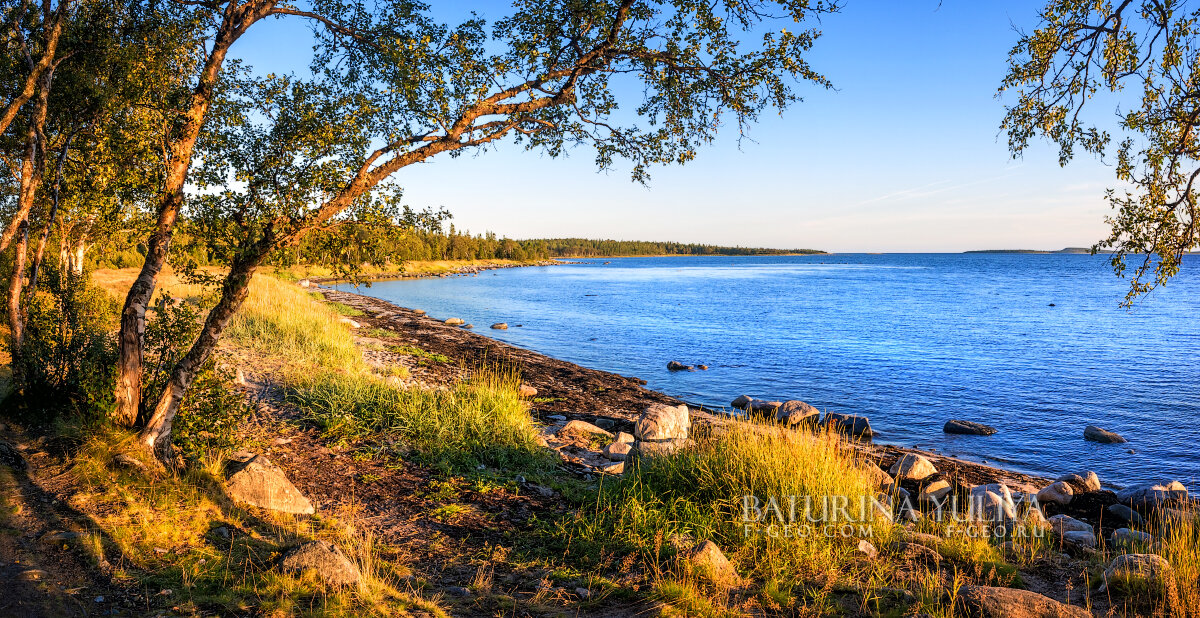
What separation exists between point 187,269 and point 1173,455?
20318 mm

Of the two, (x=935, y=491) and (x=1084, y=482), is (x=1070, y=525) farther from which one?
(x=1084, y=482)

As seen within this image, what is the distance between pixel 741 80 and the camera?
8.03m

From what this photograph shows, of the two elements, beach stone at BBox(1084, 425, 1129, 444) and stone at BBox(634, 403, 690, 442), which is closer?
stone at BBox(634, 403, 690, 442)

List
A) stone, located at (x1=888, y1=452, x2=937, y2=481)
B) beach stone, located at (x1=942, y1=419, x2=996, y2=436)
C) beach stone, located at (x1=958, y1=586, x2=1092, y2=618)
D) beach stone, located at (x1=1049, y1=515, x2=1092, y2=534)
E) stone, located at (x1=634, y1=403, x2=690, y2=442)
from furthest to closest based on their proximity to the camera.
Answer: beach stone, located at (x1=942, y1=419, x2=996, y2=436)
stone, located at (x1=634, y1=403, x2=690, y2=442)
stone, located at (x1=888, y1=452, x2=937, y2=481)
beach stone, located at (x1=1049, y1=515, x2=1092, y2=534)
beach stone, located at (x1=958, y1=586, x2=1092, y2=618)

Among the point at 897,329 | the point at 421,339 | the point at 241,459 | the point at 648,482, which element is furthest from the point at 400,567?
the point at 897,329

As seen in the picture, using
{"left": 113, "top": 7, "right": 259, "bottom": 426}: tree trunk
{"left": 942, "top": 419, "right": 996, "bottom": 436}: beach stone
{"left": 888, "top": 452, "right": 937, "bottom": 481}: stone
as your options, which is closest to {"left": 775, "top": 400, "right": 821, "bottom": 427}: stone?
{"left": 888, "top": 452, "right": 937, "bottom": 481}: stone

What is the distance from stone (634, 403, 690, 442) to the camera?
12570 mm

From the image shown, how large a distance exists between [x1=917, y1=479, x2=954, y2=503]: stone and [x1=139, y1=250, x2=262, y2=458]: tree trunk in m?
11.2

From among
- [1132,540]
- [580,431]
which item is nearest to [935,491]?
[1132,540]

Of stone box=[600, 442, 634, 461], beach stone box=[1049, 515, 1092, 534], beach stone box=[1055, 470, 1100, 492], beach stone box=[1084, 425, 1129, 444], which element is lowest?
beach stone box=[1084, 425, 1129, 444]

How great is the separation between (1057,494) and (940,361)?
56.4 ft

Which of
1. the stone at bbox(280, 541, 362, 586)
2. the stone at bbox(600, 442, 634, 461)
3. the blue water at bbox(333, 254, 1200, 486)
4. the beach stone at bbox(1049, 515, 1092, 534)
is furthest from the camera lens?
the blue water at bbox(333, 254, 1200, 486)

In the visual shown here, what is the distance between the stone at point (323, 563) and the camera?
5.45m

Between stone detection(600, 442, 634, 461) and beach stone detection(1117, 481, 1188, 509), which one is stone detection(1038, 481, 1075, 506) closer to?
beach stone detection(1117, 481, 1188, 509)
